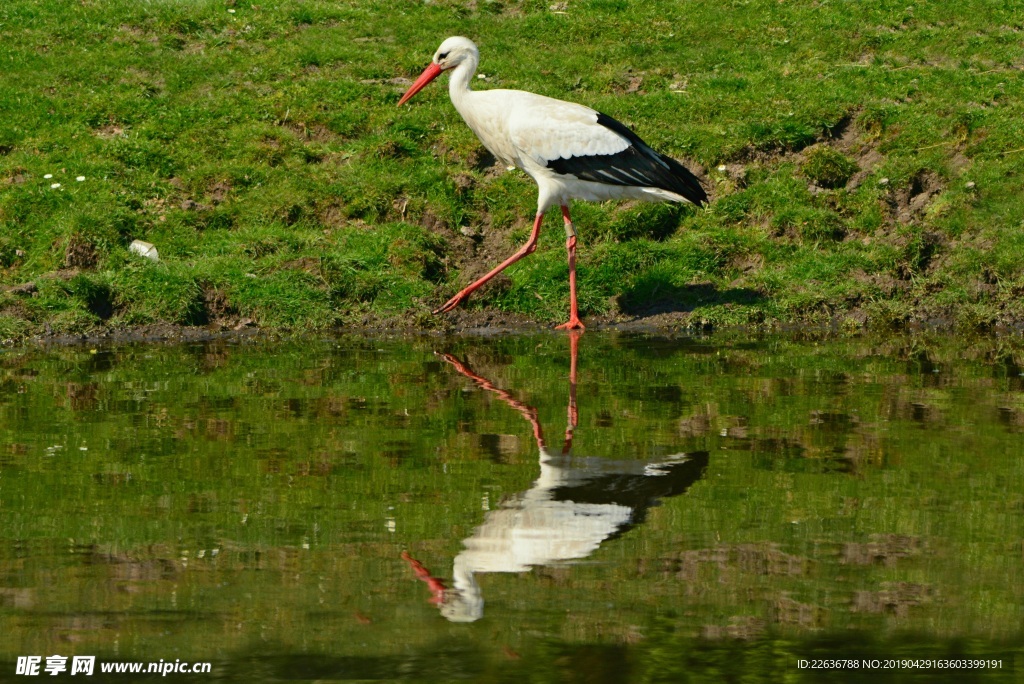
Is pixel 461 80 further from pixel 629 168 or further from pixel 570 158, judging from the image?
pixel 629 168

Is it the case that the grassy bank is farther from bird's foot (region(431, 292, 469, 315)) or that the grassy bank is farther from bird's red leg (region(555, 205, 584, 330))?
bird's red leg (region(555, 205, 584, 330))

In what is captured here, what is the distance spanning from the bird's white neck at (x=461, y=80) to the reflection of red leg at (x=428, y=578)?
7.09 m

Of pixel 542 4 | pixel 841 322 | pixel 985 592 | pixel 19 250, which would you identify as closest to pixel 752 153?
pixel 841 322

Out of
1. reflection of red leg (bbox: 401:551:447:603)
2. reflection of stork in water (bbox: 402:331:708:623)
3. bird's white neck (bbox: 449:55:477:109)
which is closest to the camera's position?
reflection of red leg (bbox: 401:551:447:603)

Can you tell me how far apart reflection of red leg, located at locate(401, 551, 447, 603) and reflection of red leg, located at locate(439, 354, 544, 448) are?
2.06 m

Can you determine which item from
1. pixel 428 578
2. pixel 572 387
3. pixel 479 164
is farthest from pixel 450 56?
pixel 428 578

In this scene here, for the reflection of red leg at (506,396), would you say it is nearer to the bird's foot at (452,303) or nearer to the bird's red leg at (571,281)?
the bird's foot at (452,303)

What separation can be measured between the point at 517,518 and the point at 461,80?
22.2ft

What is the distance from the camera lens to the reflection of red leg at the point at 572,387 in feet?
25.4

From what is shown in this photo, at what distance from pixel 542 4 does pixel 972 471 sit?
36.7 feet

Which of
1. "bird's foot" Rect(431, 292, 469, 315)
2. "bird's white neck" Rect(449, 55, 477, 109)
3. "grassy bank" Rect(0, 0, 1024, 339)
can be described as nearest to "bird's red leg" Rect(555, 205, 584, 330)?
"grassy bank" Rect(0, 0, 1024, 339)

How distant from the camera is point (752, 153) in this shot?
537 inches

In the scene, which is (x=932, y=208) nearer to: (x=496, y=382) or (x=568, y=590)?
(x=496, y=382)

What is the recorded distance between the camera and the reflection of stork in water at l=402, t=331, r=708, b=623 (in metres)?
5.45
